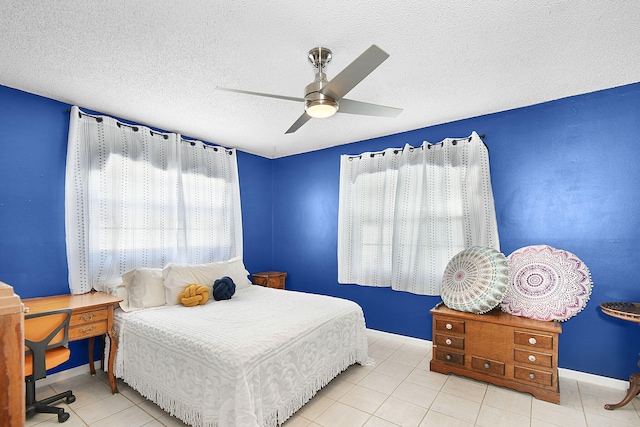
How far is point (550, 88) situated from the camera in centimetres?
254

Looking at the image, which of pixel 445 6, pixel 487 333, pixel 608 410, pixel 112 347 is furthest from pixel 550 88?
pixel 112 347

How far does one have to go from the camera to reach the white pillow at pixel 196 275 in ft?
9.21

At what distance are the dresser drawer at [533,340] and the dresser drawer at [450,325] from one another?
1.35 feet

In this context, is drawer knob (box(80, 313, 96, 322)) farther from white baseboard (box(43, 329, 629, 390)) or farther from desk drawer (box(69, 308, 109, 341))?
white baseboard (box(43, 329, 629, 390))

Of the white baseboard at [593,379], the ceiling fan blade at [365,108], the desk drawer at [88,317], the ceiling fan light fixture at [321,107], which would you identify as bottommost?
the white baseboard at [593,379]

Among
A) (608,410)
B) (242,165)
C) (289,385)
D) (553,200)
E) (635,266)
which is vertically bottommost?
(608,410)

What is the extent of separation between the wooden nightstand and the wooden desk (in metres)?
1.89

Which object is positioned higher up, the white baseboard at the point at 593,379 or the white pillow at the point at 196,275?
the white pillow at the point at 196,275

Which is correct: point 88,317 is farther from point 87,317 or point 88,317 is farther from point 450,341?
point 450,341

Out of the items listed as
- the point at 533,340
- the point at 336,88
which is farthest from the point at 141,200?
the point at 533,340

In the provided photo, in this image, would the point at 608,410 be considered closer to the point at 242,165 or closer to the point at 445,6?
the point at 445,6

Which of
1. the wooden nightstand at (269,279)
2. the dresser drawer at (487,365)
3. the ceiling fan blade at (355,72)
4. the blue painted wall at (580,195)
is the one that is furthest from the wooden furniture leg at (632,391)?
the wooden nightstand at (269,279)

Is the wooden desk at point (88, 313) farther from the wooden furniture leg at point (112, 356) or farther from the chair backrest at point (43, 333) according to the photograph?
the chair backrest at point (43, 333)

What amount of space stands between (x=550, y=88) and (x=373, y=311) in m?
2.93
